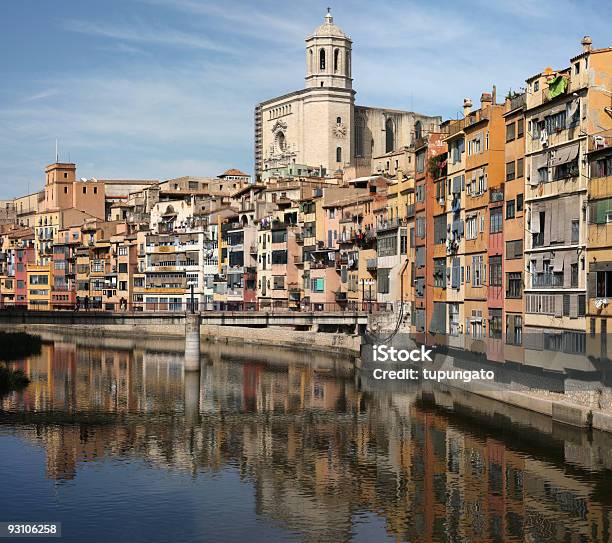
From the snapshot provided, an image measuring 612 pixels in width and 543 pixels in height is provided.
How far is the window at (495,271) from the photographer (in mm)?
51162

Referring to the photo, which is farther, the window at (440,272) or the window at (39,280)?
the window at (39,280)

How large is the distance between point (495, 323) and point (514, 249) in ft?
A: 13.6

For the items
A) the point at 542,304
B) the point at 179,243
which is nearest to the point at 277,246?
the point at 179,243

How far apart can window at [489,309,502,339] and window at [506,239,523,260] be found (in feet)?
9.22

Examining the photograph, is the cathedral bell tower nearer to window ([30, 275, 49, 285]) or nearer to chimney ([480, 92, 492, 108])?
window ([30, 275, 49, 285])

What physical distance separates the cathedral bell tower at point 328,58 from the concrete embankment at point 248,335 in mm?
64006

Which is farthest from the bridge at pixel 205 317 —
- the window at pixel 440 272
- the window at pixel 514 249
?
the window at pixel 514 249

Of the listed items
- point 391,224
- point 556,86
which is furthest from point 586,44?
point 391,224

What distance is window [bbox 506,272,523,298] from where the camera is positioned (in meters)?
48.7

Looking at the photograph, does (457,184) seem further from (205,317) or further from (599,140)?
(205,317)

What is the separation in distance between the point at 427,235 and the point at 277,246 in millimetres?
32707

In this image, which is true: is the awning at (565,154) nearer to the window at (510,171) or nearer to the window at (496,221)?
the window at (510,171)

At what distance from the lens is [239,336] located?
8600 centimetres

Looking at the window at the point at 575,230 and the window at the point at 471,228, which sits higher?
the window at the point at 471,228
